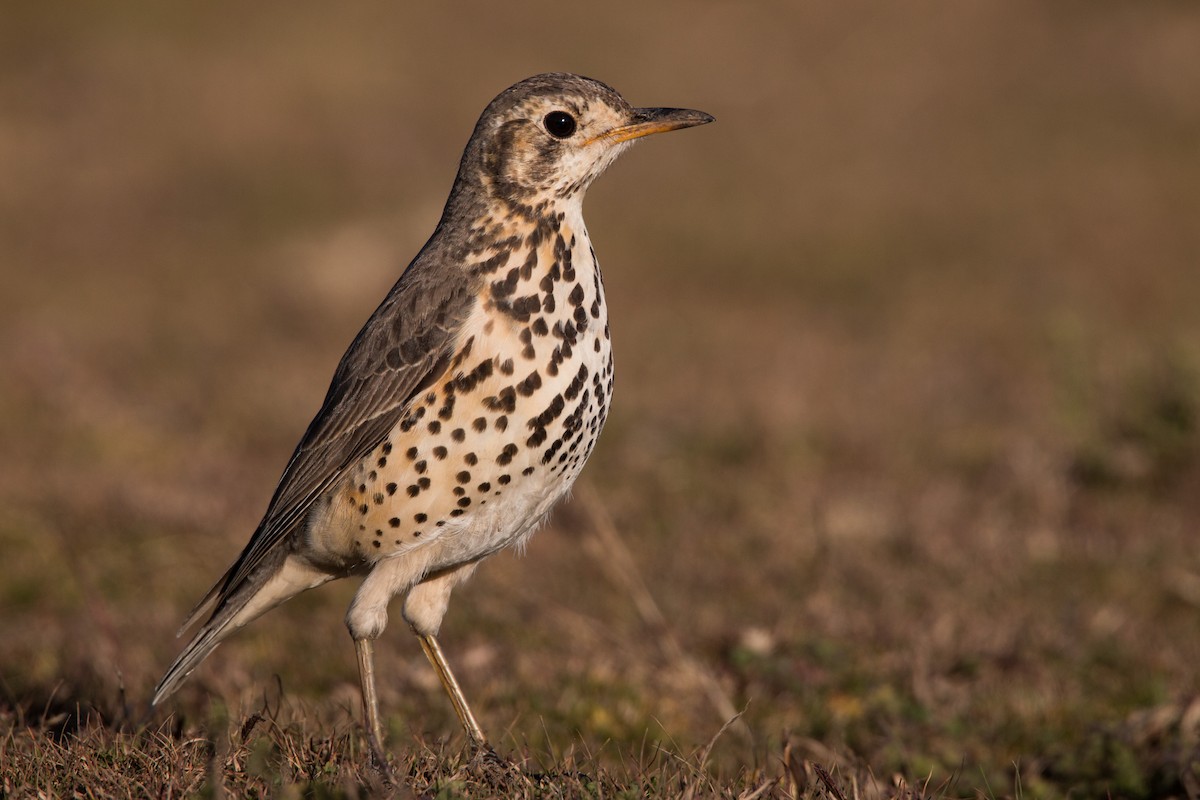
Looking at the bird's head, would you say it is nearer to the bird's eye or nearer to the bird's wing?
the bird's eye

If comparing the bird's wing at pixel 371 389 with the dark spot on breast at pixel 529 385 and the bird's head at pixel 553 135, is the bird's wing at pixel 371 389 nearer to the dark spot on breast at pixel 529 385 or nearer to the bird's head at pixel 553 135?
the dark spot on breast at pixel 529 385

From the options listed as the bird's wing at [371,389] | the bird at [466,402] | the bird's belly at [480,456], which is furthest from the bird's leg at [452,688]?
the bird's wing at [371,389]

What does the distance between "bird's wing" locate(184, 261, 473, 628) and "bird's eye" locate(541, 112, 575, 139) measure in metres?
0.63

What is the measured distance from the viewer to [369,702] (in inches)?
175

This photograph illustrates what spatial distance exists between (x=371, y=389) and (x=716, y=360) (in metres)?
8.12

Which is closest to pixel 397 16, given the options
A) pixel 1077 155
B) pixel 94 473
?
pixel 1077 155

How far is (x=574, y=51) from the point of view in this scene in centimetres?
2595

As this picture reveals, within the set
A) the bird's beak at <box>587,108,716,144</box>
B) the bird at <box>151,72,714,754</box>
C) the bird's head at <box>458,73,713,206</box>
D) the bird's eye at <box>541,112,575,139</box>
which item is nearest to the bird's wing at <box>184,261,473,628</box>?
the bird at <box>151,72,714,754</box>

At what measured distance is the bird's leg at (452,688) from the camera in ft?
14.7

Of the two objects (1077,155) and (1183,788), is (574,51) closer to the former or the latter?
(1077,155)

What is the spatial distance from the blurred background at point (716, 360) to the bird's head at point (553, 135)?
1.93 meters

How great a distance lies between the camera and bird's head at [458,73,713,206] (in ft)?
15.7

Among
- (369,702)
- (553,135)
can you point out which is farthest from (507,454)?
(553,135)

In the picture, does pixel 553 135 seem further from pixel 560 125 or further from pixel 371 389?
pixel 371 389
